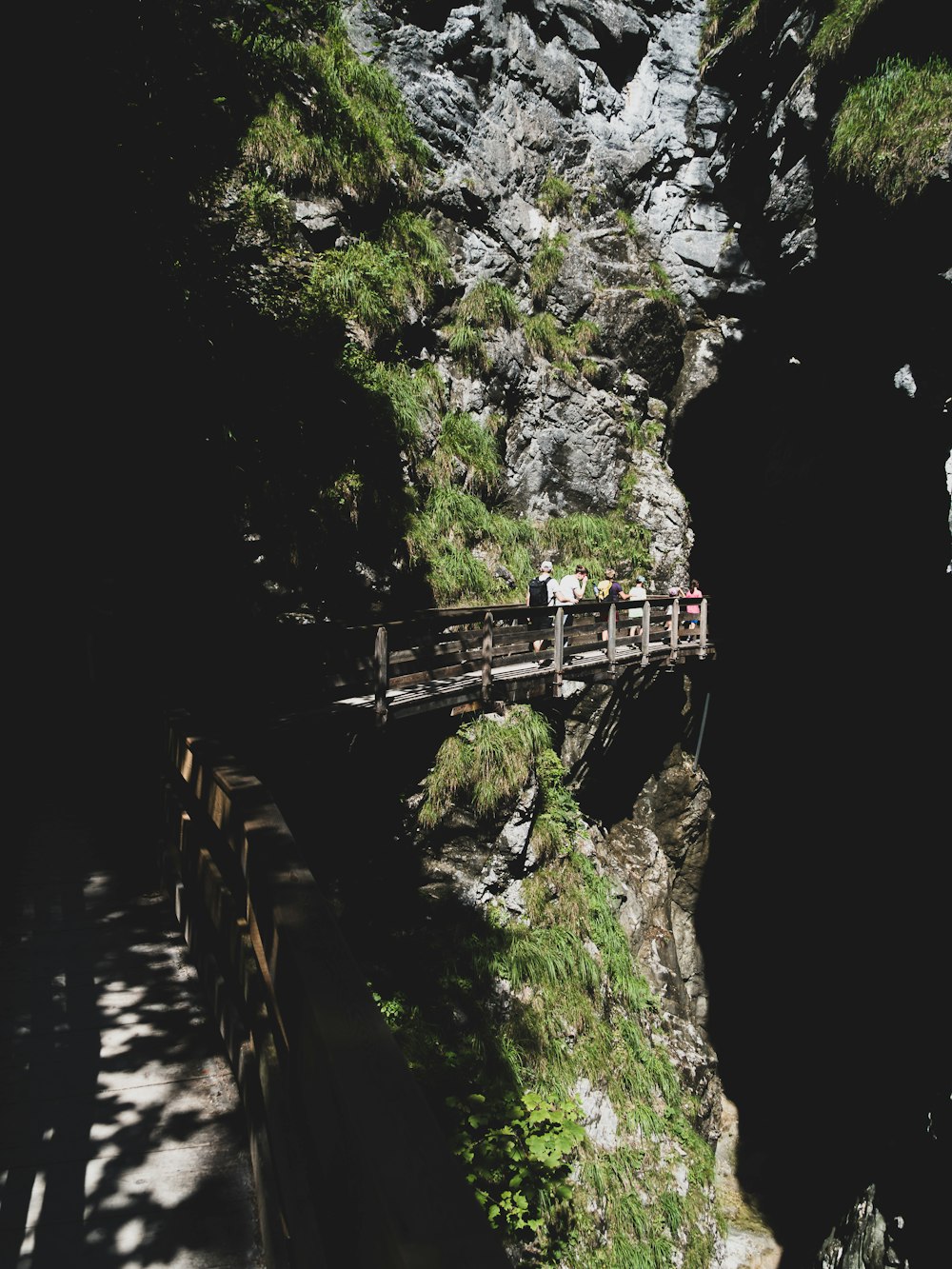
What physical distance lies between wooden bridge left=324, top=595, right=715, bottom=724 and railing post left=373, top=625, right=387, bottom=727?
0.01 metres

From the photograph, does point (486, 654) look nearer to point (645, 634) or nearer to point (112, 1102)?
point (645, 634)

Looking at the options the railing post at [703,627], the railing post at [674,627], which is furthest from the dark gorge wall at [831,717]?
the railing post at [674,627]

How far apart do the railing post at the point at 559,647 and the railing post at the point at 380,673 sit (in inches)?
148

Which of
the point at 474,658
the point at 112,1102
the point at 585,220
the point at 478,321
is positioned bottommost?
the point at 112,1102

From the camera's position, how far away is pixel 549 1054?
30.7 ft

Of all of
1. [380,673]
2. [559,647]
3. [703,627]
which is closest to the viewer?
[380,673]

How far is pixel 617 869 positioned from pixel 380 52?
19.9 meters

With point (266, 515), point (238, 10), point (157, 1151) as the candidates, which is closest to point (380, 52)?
point (238, 10)

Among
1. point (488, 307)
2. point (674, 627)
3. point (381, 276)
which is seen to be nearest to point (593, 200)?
point (488, 307)

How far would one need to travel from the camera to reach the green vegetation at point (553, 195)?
776 inches

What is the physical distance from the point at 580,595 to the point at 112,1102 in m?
11.9

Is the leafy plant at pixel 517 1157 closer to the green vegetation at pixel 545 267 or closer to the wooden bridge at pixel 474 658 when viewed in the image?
the wooden bridge at pixel 474 658

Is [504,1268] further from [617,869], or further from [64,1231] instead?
[617,869]

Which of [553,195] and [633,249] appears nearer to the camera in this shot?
[553,195]
